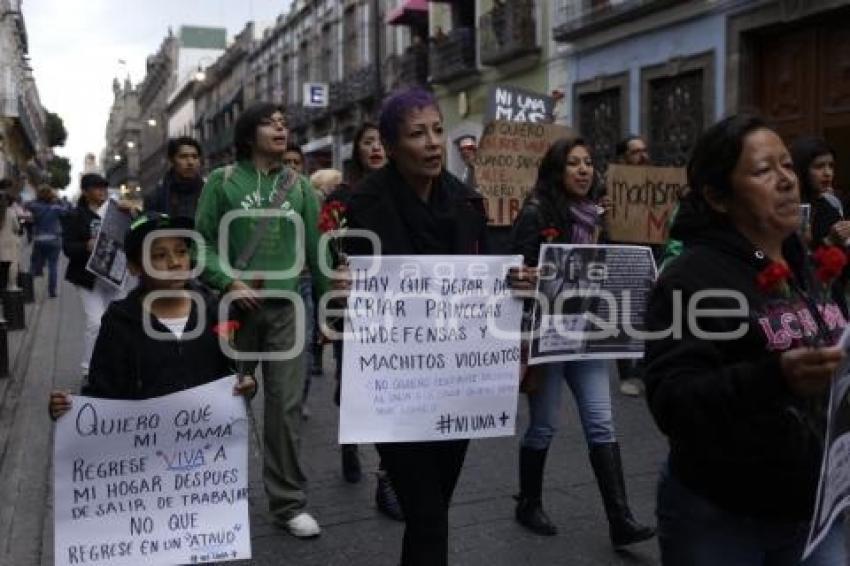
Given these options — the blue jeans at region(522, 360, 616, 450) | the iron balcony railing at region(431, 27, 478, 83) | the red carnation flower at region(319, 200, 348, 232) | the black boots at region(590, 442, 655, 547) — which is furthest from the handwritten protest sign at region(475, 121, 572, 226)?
the iron balcony railing at region(431, 27, 478, 83)

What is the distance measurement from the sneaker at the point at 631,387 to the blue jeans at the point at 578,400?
322cm

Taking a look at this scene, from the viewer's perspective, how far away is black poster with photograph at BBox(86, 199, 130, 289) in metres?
7.11

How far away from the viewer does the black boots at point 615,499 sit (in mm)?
4078

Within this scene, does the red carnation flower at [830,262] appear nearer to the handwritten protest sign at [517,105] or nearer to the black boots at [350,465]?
the black boots at [350,465]

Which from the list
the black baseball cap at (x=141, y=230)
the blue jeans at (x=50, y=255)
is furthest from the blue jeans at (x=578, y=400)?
the blue jeans at (x=50, y=255)

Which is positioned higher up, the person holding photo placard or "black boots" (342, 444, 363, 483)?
the person holding photo placard

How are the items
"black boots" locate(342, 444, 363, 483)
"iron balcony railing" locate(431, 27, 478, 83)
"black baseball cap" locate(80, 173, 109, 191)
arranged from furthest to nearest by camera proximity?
1. "iron balcony railing" locate(431, 27, 478, 83)
2. "black baseball cap" locate(80, 173, 109, 191)
3. "black boots" locate(342, 444, 363, 483)

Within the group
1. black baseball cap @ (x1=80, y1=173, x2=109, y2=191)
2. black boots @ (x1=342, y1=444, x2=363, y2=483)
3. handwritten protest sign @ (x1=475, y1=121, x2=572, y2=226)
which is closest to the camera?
black boots @ (x1=342, y1=444, x2=363, y2=483)

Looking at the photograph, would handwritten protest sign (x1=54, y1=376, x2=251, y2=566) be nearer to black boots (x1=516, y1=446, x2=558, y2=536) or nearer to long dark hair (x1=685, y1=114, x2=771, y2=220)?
black boots (x1=516, y1=446, x2=558, y2=536)

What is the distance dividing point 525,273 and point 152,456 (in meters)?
1.42

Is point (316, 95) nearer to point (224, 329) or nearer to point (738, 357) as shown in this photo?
point (224, 329)

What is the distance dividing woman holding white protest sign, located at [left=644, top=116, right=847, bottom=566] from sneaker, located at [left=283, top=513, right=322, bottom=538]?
7.74 feet

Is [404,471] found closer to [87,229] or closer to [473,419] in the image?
[473,419]

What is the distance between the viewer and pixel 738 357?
2092mm
